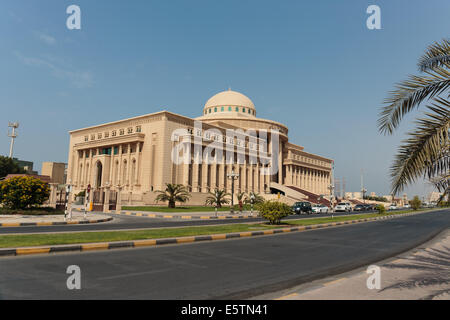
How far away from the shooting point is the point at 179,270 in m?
6.75

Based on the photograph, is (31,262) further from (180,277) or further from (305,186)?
(305,186)

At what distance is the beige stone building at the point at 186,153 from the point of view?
4909cm

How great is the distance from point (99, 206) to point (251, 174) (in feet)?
128

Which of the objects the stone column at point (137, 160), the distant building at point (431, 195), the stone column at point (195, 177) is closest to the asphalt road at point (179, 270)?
the distant building at point (431, 195)

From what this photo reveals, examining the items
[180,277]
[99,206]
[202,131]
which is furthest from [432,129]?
[202,131]

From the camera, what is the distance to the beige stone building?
161 feet

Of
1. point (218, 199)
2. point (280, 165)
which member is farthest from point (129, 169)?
point (280, 165)

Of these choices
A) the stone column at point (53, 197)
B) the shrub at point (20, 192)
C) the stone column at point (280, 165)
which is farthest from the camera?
the stone column at point (280, 165)

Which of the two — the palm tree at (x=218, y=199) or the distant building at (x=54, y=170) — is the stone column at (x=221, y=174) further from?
the distant building at (x=54, y=170)

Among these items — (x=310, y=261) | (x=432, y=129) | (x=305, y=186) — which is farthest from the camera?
(x=305, y=186)

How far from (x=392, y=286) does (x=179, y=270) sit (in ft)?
13.7

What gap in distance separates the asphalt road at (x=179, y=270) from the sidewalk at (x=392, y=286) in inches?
22.8

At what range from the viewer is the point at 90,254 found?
28.6 feet

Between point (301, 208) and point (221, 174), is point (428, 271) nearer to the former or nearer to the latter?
point (301, 208)
